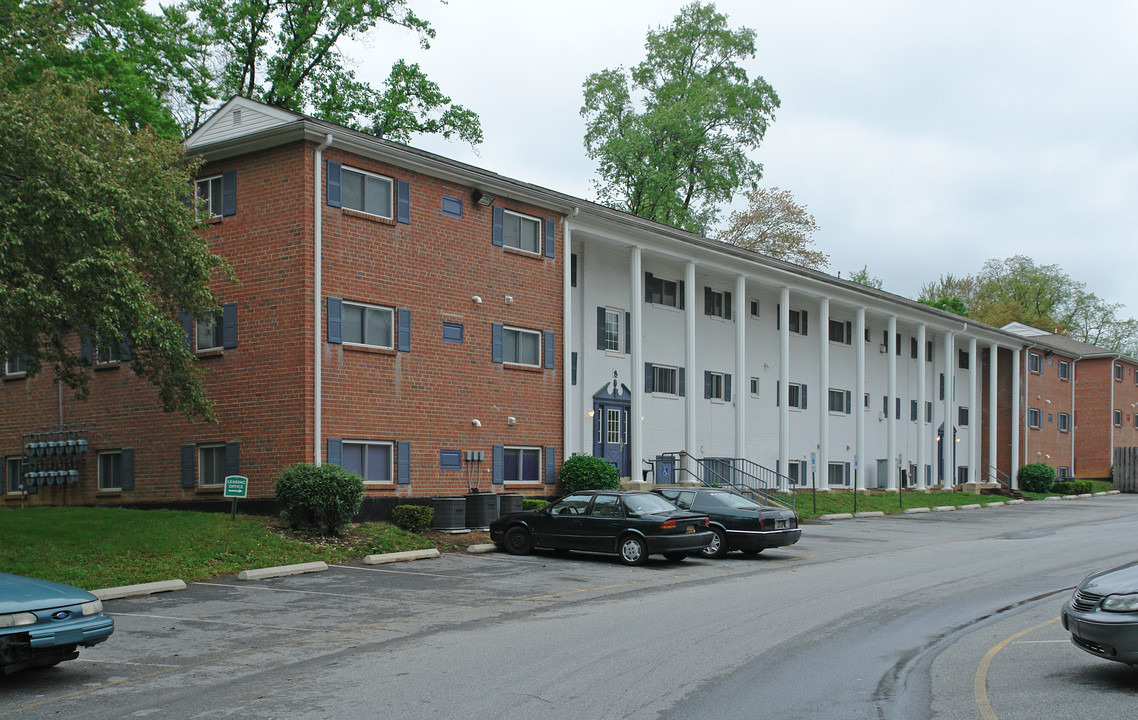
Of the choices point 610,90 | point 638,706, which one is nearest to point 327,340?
point 638,706

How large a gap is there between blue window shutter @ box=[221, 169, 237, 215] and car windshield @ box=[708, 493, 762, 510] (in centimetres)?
1283

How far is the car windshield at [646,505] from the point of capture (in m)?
20.0

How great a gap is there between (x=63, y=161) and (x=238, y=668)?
10.2 metres

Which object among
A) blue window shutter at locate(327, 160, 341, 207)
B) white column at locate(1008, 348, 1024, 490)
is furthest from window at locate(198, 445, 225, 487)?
white column at locate(1008, 348, 1024, 490)

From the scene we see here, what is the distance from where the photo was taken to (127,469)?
25906 millimetres

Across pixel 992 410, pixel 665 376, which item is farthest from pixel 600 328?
pixel 992 410

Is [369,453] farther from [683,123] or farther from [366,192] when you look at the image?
[683,123]

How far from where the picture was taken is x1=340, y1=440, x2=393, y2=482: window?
77.3ft

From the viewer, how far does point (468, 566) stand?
1958 cm

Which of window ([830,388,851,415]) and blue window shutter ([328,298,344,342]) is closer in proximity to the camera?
blue window shutter ([328,298,344,342])

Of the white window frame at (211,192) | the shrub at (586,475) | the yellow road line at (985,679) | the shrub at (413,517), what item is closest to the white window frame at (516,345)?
the shrub at (586,475)

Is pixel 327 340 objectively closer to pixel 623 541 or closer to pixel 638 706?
pixel 623 541

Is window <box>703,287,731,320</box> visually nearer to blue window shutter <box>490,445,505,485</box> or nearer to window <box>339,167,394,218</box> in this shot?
blue window shutter <box>490,445,505,485</box>

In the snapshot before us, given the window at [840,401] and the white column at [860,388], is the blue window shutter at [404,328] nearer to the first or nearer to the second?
the white column at [860,388]
